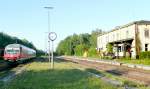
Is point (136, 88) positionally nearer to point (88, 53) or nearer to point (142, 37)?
point (142, 37)

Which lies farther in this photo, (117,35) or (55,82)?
(117,35)

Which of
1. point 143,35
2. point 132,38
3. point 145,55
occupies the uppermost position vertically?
point 143,35

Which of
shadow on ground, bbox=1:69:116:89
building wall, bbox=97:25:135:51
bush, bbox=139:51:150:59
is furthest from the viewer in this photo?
building wall, bbox=97:25:135:51

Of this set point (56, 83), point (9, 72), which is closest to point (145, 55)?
point (9, 72)

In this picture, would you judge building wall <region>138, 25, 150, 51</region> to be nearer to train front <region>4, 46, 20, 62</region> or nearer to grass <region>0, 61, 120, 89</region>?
train front <region>4, 46, 20, 62</region>

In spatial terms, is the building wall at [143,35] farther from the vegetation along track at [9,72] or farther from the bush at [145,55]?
the vegetation along track at [9,72]

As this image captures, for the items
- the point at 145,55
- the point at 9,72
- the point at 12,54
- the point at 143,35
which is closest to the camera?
the point at 9,72

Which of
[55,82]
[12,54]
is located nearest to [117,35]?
[12,54]

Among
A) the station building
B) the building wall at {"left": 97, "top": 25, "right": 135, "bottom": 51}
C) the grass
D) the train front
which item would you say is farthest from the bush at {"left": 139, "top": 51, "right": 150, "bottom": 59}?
the grass

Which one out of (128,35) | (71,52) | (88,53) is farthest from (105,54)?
(71,52)

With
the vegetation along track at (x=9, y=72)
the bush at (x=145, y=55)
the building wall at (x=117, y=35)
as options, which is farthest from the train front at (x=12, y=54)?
the building wall at (x=117, y=35)

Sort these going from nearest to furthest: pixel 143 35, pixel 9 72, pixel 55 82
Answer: pixel 55 82 < pixel 9 72 < pixel 143 35

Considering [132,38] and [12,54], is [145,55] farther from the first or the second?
[12,54]

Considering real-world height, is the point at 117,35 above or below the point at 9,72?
above
